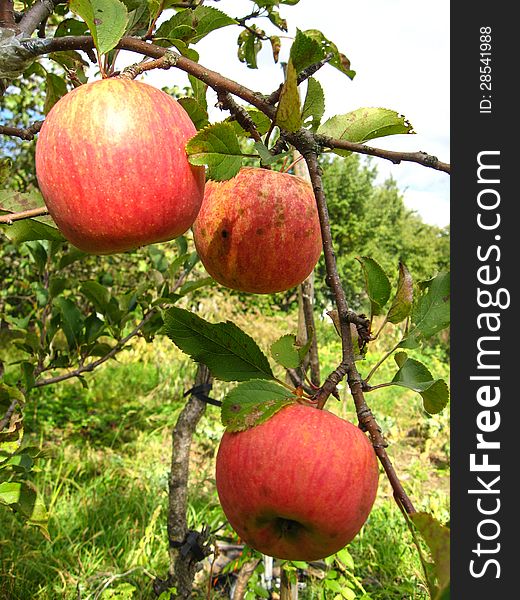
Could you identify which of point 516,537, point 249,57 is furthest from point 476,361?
point 249,57

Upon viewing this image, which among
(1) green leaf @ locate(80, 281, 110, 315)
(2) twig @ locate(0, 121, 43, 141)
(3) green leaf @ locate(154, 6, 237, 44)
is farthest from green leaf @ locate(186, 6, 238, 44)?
(1) green leaf @ locate(80, 281, 110, 315)

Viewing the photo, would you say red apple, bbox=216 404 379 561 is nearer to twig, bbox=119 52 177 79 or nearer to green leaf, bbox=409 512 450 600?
green leaf, bbox=409 512 450 600

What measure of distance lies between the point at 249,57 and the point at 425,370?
0.74m

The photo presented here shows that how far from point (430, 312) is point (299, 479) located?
0.25 metres

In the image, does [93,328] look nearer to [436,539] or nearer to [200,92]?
[200,92]

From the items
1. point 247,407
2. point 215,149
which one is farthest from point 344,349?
point 215,149

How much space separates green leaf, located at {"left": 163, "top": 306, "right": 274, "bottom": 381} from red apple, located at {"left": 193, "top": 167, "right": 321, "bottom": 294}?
0.42 feet

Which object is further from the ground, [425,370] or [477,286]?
[477,286]

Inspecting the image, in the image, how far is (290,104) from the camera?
0.50 meters

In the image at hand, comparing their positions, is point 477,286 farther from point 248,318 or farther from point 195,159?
point 248,318

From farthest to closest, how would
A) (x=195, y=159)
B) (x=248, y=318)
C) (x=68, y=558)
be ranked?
(x=248, y=318) → (x=68, y=558) → (x=195, y=159)

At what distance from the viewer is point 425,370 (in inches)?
23.4

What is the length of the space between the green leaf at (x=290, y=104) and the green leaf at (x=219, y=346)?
0.20 meters

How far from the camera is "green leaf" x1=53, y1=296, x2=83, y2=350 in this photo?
1185 mm
